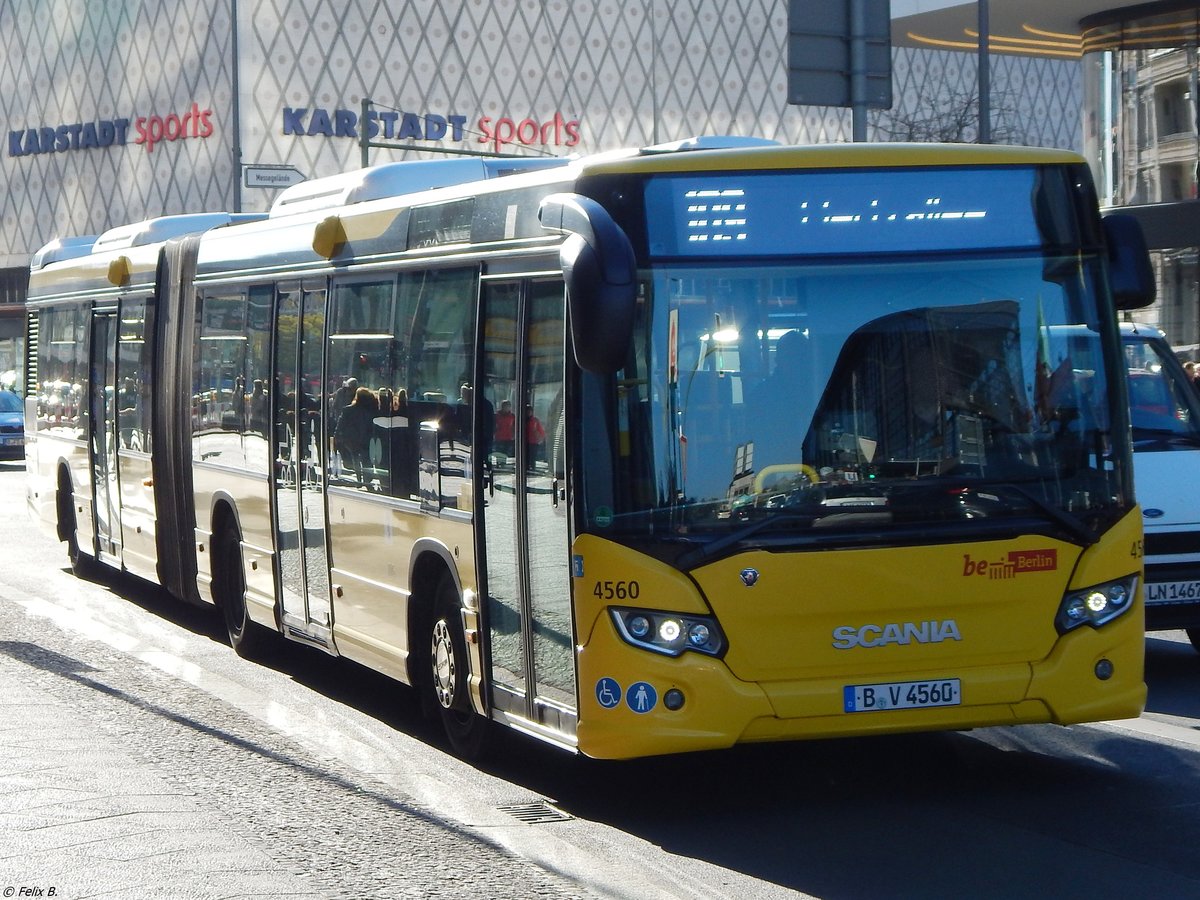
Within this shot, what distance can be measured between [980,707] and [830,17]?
7.19 m

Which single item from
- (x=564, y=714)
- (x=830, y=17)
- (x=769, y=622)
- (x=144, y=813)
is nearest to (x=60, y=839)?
(x=144, y=813)

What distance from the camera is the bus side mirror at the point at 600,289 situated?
641cm

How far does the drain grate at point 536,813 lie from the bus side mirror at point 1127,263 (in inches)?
113

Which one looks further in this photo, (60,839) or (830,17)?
(830,17)

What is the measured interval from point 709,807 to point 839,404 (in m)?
1.63

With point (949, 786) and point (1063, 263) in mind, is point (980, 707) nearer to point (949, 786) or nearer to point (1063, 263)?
point (949, 786)

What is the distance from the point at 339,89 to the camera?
62.0 meters

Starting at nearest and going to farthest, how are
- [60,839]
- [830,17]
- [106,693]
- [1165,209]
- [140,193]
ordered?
[60,839] → [106,693] → [830,17] → [1165,209] → [140,193]

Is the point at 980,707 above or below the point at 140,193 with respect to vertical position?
below

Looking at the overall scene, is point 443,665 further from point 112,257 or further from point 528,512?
point 112,257

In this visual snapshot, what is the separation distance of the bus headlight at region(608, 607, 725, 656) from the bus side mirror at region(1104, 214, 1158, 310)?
2.06 m

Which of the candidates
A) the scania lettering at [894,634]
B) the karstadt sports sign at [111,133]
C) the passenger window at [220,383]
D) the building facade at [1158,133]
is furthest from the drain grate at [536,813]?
the karstadt sports sign at [111,133]

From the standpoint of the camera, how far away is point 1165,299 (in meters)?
28.2

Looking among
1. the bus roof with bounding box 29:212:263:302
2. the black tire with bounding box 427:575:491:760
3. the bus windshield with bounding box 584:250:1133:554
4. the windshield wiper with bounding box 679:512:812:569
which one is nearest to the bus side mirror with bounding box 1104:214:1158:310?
the bus windshield with bounding box 584:250:1133:554
